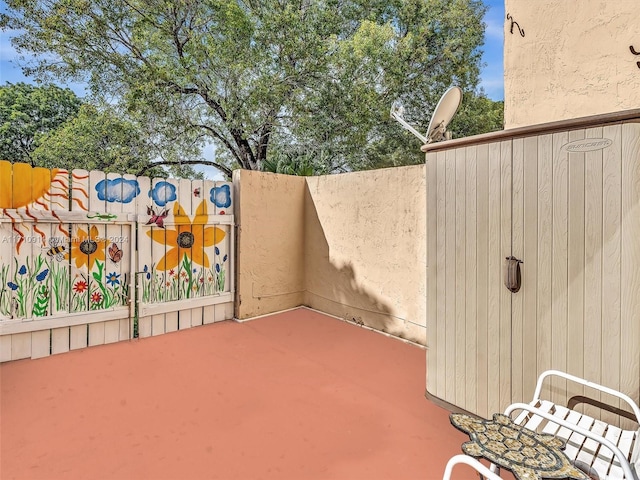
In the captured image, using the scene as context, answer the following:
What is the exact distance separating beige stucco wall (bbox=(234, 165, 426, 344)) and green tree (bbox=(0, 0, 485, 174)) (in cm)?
535

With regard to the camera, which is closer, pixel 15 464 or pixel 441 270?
pixel 15 464

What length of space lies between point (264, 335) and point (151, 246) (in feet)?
5.48

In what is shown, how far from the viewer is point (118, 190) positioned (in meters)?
3.87

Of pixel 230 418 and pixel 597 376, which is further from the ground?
pixel 597 376

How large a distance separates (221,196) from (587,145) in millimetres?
3883

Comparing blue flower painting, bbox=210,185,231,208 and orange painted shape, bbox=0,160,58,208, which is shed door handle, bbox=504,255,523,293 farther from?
orange painted shape, bbox=0,160,58,208

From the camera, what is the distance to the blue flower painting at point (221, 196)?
4.59 m

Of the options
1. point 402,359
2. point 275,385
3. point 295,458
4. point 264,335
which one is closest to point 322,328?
point 264,335

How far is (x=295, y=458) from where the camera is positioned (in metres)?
2.06

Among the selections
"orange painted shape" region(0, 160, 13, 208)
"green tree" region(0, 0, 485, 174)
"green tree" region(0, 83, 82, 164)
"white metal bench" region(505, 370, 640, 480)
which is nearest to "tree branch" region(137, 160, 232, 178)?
"green tree" region(0, 0, 485, 174)

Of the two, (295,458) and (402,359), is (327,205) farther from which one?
(295,458)

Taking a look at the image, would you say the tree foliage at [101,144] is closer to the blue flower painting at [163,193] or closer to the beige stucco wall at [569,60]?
the blue flower painting at [163,193]

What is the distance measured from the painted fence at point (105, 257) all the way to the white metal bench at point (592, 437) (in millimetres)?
3740

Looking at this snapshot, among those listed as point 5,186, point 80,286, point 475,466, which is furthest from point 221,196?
point 475,466
